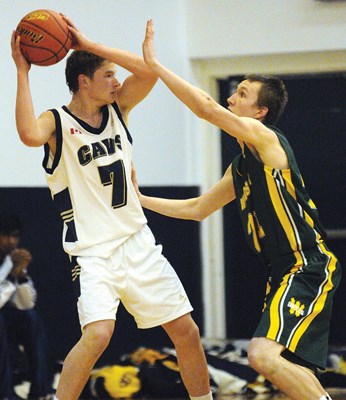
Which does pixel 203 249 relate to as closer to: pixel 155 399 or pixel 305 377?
pixel 155 399

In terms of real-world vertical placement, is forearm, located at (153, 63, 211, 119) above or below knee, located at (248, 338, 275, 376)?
above

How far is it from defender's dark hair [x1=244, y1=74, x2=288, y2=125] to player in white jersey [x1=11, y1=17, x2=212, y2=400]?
569mm

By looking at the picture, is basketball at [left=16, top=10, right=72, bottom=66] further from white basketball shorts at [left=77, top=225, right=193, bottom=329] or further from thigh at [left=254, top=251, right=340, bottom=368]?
thigh at [left=254, top=251, right=340, bottom=368]

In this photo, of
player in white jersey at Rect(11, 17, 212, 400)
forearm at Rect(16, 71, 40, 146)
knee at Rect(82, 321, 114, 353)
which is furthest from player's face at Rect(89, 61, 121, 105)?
knee at Rect(82, 321, 114, 353)

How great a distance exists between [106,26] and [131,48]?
1.02 feet

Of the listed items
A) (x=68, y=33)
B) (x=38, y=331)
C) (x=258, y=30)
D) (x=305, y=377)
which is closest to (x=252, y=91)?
(x=68, y=33)

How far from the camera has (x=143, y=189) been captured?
756cm

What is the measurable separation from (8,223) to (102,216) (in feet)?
6.63

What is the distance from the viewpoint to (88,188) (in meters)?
4.79

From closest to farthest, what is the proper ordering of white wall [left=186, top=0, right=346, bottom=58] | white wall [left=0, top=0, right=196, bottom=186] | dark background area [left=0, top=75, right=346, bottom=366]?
white wall [left=0, top=0, right=196, bottom=186] < dark background area [left=0, top=75, right=346, bottom=366] < white wall [left=186, top=0, right=346, bottom=58]

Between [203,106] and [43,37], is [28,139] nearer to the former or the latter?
[43,37]

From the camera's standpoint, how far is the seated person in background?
6391 millimetres

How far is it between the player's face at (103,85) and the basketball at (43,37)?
25cm

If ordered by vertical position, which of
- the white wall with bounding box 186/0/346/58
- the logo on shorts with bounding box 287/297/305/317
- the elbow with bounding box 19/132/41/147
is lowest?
the logo on shorts with bounding box 287/297/305/317
